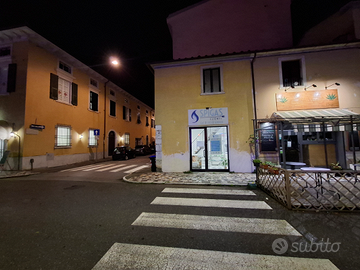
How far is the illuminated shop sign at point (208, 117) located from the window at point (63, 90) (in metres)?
11.5

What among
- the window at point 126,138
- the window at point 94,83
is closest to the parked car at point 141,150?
the window at point 126,138

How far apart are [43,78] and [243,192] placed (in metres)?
15.6

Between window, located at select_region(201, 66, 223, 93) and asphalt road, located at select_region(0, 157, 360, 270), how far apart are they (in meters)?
6.45

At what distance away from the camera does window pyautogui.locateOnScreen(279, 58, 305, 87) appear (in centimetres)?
898

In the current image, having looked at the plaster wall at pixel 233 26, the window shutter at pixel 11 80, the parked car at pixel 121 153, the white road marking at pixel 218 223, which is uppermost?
the plaster wall at pixel 233 26

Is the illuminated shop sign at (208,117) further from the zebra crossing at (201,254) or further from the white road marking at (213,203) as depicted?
the zebra crossing at (201,254)

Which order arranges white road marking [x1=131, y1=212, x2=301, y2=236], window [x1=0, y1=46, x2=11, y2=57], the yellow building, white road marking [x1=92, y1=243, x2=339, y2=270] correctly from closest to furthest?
white road marking [x1=92, y1=243, x2=339, y2=270] < white road marking [x1=131, y1=212, x2=301, y2=236] < the yellow building < window [x1=0, y1=46, x2=11, y2=57]

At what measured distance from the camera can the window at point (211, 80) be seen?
31.7ft

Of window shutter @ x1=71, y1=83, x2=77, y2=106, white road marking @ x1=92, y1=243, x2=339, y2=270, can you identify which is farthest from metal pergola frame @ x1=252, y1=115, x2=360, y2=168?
window shutter @ x1=71, y1=83, x2=77, y2=106

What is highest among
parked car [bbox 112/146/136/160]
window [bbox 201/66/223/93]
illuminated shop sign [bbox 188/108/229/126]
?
window [bbox 201/66/223/93]

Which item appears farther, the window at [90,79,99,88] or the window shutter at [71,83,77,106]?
the window at [90,79,99,88]

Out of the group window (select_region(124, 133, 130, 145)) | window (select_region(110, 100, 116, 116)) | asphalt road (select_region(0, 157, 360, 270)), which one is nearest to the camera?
asphalt road (select_region(0, 157, 360, 270))

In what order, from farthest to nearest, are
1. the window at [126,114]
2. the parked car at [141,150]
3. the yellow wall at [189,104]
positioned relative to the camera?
the window at [126,114] < the parked car at [141,150] < the yellow wall at [189,104]

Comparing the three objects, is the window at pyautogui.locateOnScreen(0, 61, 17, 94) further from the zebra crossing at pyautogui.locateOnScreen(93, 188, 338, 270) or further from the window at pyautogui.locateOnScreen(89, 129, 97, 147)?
the zebra crossing at pyautogui.locateOnScreen(93, 188, 338, 270)
